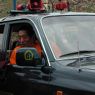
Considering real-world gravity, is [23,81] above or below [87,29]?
below

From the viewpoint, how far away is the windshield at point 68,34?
221 inches

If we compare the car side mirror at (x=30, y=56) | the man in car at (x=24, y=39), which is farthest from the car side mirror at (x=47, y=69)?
the man in car at (x=24, y=39)

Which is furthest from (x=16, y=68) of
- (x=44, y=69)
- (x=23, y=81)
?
(x=44, y=69)

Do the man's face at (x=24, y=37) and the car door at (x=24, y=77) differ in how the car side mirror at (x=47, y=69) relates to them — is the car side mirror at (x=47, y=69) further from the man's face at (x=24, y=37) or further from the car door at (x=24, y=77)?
the man's face at (x=24, y=37)

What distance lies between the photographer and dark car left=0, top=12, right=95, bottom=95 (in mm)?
4922

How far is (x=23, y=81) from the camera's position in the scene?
5660mm

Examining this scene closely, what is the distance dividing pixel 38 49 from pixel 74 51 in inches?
16.4

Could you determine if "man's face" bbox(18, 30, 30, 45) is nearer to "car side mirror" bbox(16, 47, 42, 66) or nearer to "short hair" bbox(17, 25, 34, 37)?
"short hair" bbox(17, 25, 34, 37)

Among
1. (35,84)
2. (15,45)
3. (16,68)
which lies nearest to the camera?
(35,84)

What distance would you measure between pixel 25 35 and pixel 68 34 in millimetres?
647

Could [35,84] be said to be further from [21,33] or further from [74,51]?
[21,33]

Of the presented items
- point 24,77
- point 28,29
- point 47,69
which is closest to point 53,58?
point 47,69

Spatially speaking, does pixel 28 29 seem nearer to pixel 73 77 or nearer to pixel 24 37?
pixel 24 37

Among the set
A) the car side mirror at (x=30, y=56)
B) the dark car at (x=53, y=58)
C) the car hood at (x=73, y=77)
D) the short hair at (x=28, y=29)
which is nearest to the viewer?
the car hood at (x=73, y=77)
